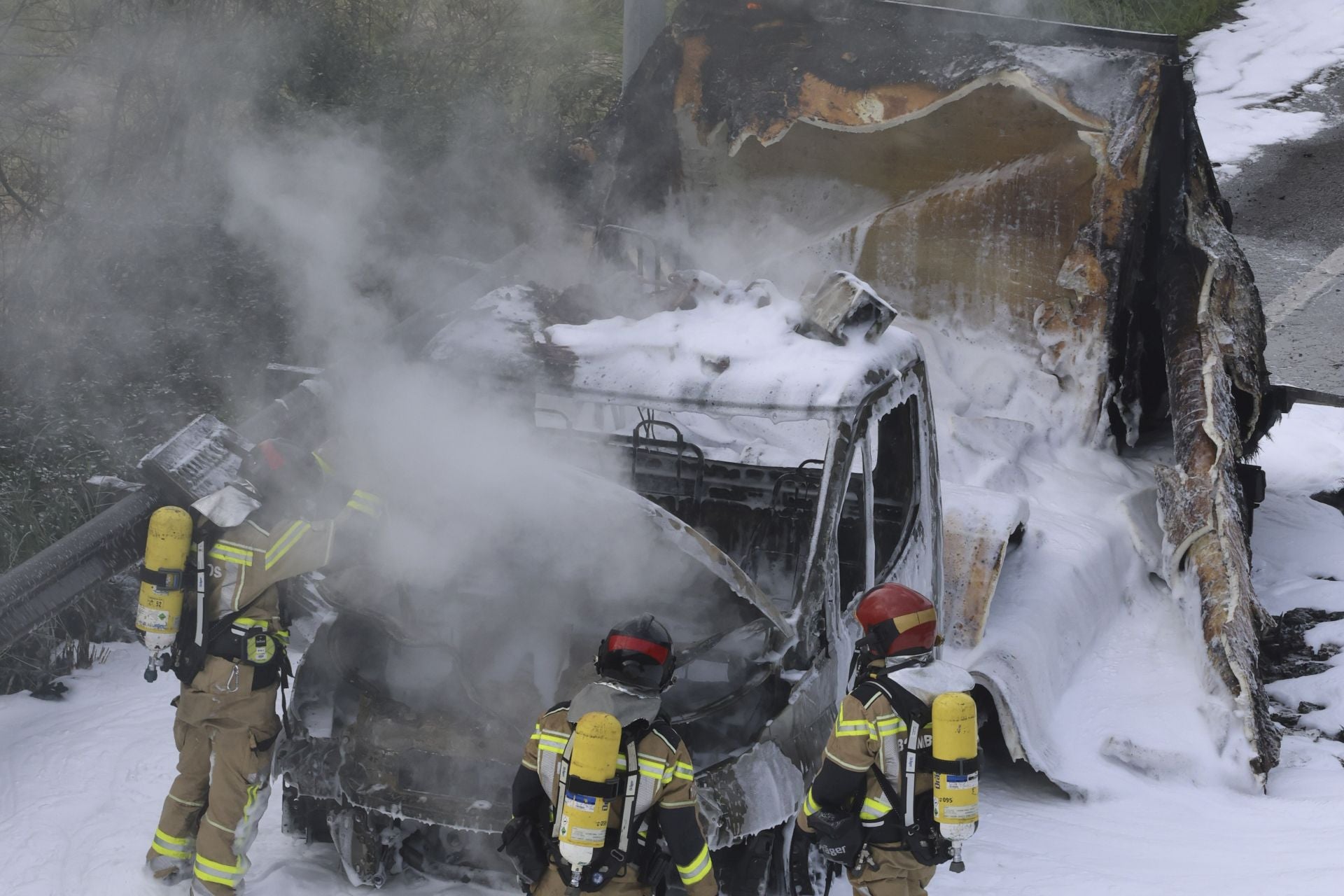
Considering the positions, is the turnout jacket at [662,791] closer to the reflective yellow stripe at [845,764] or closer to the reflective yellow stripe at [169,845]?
the reflective yellow stripe at [845,764]

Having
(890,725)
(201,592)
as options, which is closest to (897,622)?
(890,725)

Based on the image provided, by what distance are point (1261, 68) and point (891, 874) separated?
14734 millimetres

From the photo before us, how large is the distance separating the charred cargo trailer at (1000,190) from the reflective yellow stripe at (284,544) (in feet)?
11.3

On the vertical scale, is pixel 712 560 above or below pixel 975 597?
above

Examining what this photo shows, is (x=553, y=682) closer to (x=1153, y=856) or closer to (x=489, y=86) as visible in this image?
(x=1153, y=856)

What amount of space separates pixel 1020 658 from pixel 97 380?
16.3 ft

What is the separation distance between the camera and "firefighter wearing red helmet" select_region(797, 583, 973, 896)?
3.21 metres

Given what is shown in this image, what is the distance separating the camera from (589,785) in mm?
2914

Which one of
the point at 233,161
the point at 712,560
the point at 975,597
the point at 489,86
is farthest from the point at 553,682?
the point at 489,86

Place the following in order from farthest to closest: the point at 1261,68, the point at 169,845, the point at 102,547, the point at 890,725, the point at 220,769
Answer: the point at 1261,68 → the point at 102,547 → the point at 169,845 → the point at 220,769 → the point at 890,725

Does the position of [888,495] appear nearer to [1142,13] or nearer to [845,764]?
[845,764]

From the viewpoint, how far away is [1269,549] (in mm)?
6699

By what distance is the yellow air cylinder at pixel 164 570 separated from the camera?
3723mm

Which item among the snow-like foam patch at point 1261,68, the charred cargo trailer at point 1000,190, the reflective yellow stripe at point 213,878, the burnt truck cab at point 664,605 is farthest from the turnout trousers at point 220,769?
the snow-like foam patch at point 1261,68
